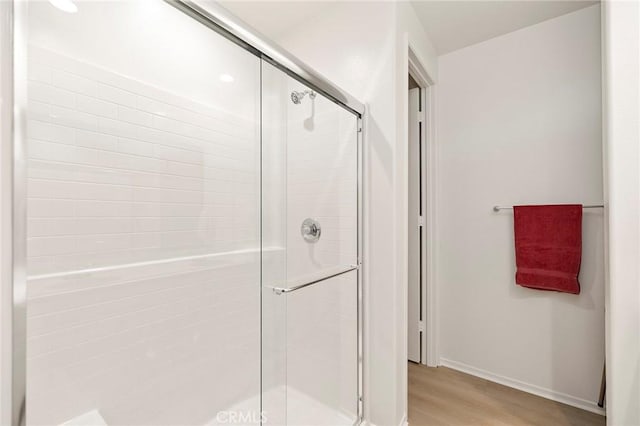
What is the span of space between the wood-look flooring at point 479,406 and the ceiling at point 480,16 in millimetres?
2482

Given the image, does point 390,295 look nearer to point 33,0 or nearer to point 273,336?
point 273,336

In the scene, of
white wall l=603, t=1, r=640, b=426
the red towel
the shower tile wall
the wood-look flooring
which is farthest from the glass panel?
the red towel

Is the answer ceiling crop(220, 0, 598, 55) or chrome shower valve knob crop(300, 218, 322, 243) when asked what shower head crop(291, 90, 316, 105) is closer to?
chrome shower valve knob crop(300, 218, 322, 243)

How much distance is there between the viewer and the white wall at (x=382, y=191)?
161cm

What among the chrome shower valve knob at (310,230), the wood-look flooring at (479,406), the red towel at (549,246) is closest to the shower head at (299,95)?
the chrome shower valve knob at (310,230)

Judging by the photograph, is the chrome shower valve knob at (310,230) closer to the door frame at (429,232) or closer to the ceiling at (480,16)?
the door frame at (429,232)

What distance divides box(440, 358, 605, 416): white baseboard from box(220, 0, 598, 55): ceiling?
8.00 ft

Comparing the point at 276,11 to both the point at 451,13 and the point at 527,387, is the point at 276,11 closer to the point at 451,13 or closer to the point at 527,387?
the point at 451,13

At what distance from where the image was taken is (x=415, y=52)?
6.26 ft

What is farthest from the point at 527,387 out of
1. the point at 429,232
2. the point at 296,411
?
the point at 296,411

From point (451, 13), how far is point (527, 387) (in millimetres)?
2533

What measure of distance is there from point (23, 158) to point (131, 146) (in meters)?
0.82

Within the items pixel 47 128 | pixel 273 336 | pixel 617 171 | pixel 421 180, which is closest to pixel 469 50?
pixel 421 180

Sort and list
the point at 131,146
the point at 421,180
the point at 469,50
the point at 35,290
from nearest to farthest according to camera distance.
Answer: the point at 35,290 < the point at 131,146 < the point at 469,50 < the point at 421,180
